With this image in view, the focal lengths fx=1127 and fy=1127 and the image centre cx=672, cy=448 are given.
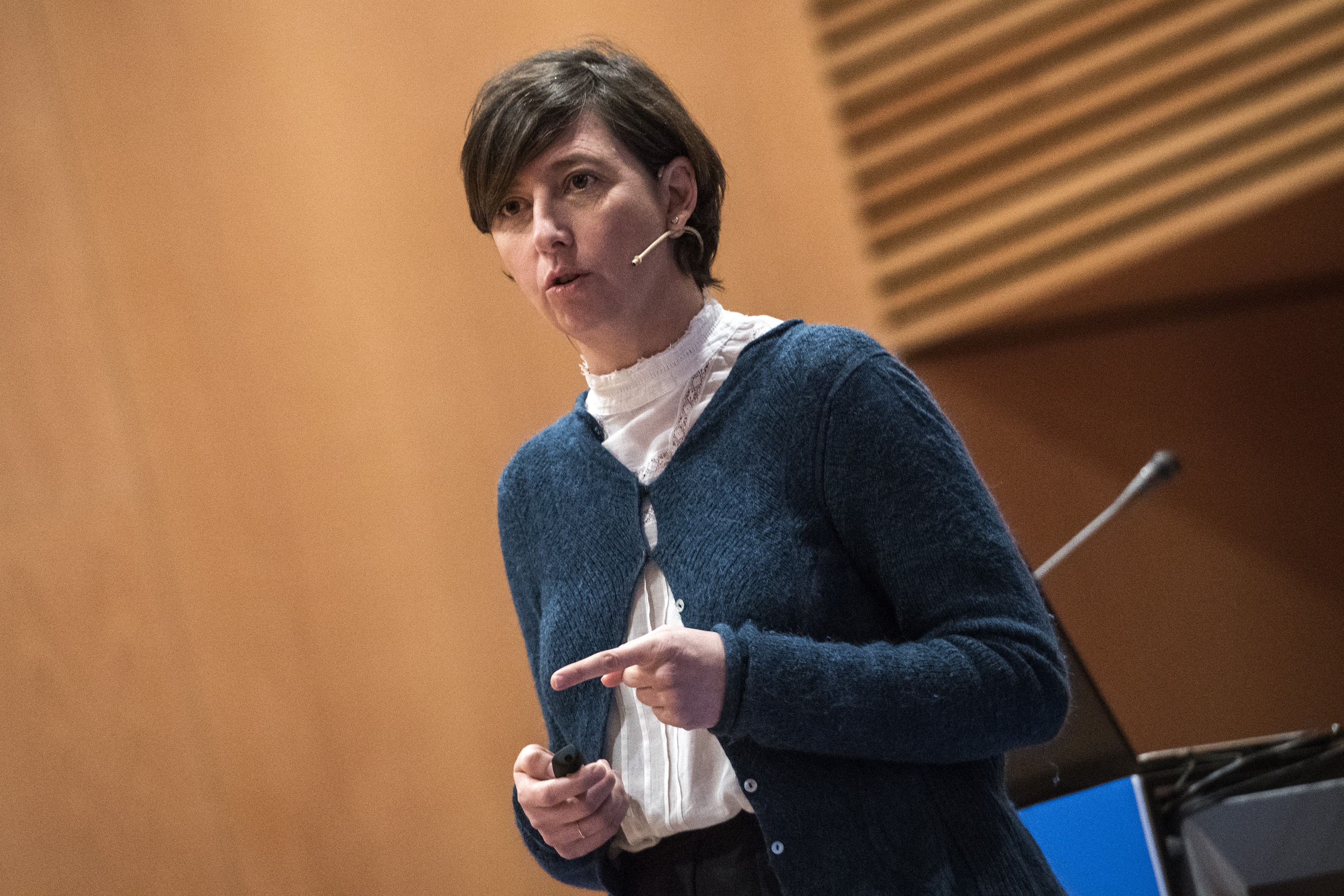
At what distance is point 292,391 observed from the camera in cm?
214

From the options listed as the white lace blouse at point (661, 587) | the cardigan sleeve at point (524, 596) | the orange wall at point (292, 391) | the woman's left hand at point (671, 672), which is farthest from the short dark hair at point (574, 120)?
the orange wall at point (292, 391)

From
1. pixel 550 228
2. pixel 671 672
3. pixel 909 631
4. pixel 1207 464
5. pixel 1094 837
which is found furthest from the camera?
pixel 1207 464

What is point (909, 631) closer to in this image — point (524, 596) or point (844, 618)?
point (844, 618)

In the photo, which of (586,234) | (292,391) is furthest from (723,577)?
(292,391)

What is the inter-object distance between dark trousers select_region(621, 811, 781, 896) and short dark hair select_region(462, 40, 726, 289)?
1.59 feet

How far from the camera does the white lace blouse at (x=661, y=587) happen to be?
82cm

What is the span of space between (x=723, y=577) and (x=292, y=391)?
1.54 m

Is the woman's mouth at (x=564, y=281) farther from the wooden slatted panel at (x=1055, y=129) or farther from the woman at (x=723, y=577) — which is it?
the wooden slatted panel at (x=1055, y=129)

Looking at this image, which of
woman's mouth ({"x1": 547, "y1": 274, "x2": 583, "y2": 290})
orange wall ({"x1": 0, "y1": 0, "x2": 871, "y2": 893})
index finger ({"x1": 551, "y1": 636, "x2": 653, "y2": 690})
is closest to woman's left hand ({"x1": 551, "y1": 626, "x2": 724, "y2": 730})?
index finger ({"x1": 551, "y1": 636, "x2": 653, "y2": 690})

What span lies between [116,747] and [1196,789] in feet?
5.90

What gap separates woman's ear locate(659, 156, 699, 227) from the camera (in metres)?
1.00

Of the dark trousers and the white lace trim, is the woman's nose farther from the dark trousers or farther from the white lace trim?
the dark trousers

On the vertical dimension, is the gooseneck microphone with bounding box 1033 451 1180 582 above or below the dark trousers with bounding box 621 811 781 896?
above

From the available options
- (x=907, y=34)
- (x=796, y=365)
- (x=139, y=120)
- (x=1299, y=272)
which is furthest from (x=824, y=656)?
(x=139, y=120)
